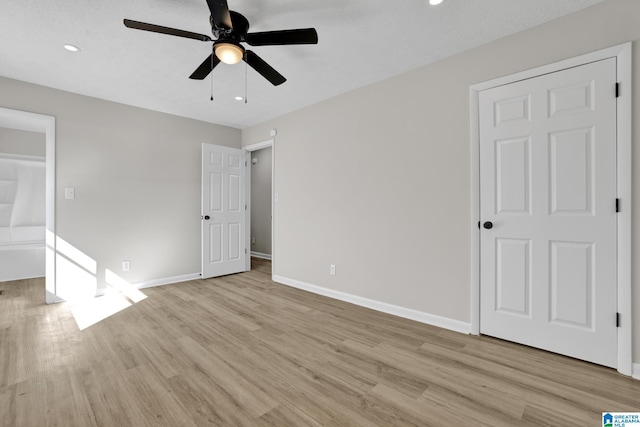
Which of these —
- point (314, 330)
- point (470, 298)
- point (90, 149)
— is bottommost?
point (314, 330)

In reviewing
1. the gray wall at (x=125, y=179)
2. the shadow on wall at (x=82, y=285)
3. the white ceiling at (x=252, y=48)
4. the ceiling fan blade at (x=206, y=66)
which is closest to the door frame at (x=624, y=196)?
the white ceiling at (x=252, y=48)

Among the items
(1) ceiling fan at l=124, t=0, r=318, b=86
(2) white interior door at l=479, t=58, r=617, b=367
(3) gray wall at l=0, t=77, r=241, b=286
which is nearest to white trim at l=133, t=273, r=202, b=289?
(3) gray wall at l=0, t=77, r=241, b=286

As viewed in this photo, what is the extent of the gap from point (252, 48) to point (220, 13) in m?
0.97

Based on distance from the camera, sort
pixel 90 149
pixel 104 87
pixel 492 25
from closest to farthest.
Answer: pixel 492 25 < pixel 104 87 < pixel 90 149

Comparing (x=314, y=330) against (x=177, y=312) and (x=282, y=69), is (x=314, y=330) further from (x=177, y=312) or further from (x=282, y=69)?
(x=282, y=69)

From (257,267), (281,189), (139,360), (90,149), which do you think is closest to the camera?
(139,360)

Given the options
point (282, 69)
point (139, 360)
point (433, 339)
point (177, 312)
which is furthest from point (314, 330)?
point (282, 69)

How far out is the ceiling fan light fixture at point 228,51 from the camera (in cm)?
187

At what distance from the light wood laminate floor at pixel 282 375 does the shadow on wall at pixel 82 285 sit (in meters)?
0.38

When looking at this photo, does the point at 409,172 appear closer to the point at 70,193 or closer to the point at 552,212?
the point at 552,212

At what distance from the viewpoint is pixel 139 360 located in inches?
79.0

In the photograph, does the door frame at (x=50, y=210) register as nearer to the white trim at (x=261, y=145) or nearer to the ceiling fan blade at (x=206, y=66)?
the ceiling fan blade at (x=206, y=66)

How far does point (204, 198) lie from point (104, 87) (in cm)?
183

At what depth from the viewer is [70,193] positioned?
11.1ft
